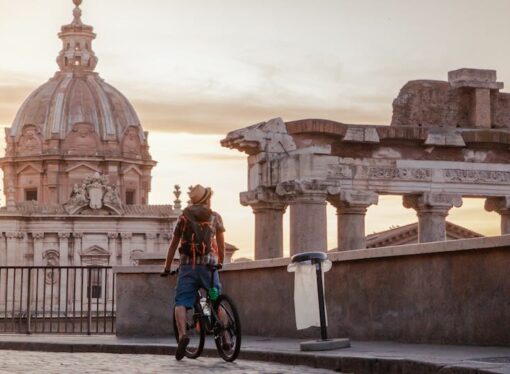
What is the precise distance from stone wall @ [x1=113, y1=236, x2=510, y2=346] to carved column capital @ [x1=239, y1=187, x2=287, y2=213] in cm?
731

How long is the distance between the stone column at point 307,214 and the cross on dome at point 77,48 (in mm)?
91235

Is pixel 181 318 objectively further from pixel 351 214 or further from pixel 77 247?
pixel 77 247

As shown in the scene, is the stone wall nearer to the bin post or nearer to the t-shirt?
the bin post

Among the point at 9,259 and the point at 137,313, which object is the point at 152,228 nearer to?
the point at 9,259

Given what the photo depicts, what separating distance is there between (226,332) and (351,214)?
1317 cm

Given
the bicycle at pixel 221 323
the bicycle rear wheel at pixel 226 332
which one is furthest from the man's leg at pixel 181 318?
the bicycle rear wheel at pixel 226 332

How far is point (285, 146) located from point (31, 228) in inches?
2907

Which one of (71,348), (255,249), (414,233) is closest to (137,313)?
(71,348)

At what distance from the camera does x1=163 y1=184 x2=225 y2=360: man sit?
1330 centimetres

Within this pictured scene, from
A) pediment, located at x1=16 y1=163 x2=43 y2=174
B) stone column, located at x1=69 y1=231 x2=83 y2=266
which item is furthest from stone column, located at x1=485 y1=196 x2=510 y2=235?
pediment, located at x1=16 y1=163 x2=43 y2=174

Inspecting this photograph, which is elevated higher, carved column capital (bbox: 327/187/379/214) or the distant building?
the distant building

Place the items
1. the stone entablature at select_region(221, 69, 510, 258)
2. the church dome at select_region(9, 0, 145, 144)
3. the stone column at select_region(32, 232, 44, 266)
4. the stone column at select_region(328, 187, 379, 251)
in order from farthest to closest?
the church dome at select_region(9, 0, 145, 144) < the stone column at select_region(32, 232, 44, 266) < the stone column at select_region(328, 187, 379, 251) < the stone entablature at select_region(221, 69, 510, 258)

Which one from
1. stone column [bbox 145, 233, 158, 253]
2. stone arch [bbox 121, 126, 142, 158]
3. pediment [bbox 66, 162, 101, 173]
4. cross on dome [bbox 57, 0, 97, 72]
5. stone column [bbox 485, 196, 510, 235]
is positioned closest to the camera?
stone column [bbox 485, 196, 510, 235]

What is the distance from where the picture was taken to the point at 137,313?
1922cm
